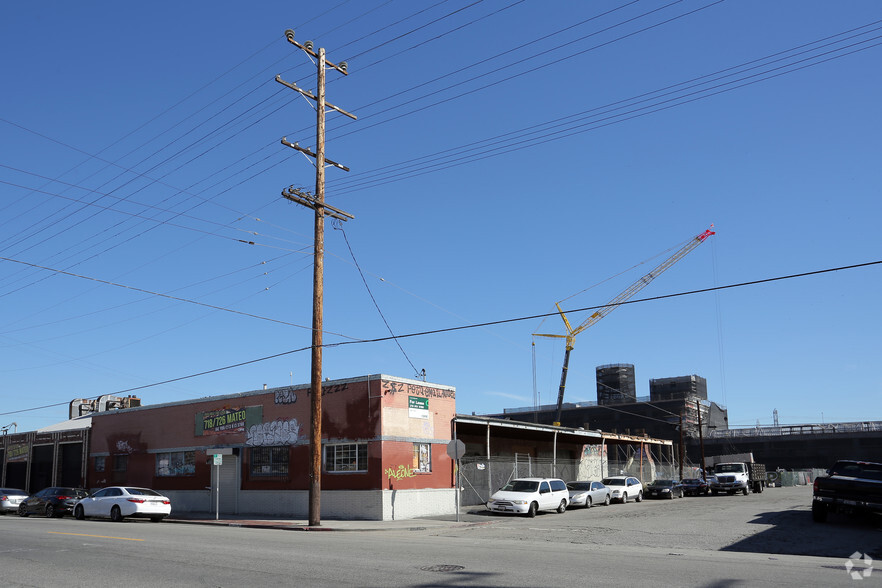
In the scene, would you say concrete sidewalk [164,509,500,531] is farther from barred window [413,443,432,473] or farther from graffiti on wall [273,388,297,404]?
graffiti on wall [273,388,297,404]

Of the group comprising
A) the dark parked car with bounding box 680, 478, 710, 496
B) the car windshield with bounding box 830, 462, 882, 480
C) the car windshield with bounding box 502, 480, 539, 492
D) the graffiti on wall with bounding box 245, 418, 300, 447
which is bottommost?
the dark parked car with bounding box 680, 478, 710, 496

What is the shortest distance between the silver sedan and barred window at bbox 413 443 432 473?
7780mm

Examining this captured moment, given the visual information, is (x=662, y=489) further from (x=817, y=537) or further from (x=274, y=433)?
(x=817, y=537)

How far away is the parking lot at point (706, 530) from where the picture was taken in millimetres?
16314

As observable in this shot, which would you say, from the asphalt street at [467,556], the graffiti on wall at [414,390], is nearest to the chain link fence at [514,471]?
the graffiti on wall at [414,390]

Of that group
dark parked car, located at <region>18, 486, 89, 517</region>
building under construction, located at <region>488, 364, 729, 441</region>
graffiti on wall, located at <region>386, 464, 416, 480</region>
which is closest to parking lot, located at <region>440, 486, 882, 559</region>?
graffiti on wall, located at <region>386, 464, 416, 480</region>

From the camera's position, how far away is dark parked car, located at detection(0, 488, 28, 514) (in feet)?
115

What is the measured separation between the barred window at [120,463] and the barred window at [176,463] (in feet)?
10.4

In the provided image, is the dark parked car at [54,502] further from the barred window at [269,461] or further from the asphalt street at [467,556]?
the asphalt street at [467,556]

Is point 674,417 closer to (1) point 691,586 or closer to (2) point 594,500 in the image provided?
(2) point 594,500

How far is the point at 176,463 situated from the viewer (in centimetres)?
3434

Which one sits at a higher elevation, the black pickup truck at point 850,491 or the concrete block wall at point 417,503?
the black pickup truck at point 850,491

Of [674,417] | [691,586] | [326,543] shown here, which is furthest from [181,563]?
[674,417]

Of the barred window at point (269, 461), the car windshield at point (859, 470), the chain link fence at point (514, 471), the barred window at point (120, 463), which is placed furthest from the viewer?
the barred window at point (120, 463)
